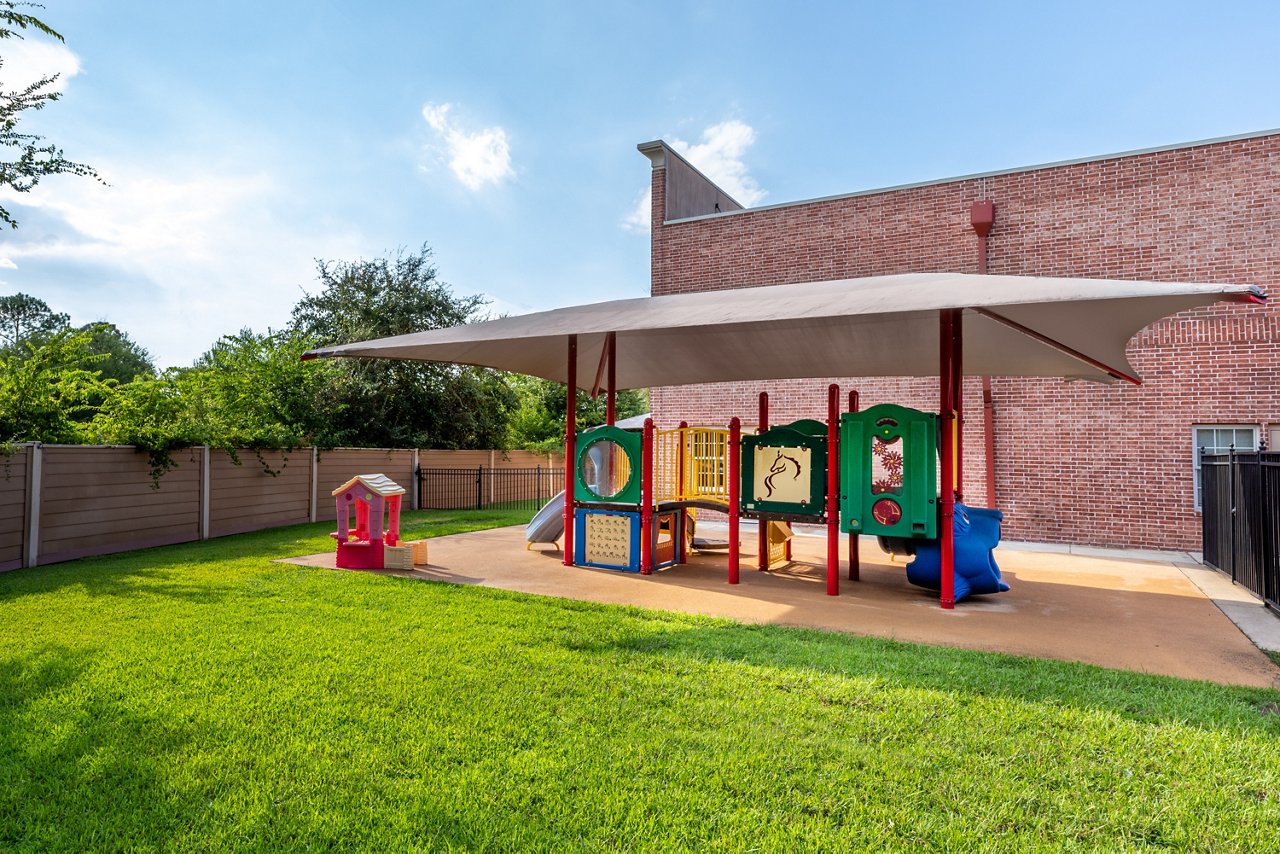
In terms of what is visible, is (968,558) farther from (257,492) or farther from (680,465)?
(257,492)

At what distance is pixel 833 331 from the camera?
7.37 m

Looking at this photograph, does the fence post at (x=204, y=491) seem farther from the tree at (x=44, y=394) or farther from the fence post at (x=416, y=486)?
the fence post at (x=416, y=486)

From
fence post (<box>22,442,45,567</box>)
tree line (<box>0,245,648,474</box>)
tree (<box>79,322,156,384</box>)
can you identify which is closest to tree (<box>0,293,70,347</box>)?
tree (<box>79,322,156,384</box>)

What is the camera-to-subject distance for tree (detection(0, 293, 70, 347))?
43.9 metres

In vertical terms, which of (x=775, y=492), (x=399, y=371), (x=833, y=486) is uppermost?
(x=399, y=371)

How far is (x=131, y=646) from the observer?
14.4 ft

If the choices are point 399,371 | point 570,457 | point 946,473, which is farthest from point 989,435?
point 399,371

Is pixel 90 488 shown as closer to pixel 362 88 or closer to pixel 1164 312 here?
pixel 362 88

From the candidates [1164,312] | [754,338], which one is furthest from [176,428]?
[1164,312]

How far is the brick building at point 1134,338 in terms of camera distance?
9.87 metres

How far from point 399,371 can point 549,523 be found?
11.5 m

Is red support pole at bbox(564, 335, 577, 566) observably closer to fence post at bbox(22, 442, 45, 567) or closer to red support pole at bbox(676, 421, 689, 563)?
red support pole at bbox(676, 421, 689, 563)

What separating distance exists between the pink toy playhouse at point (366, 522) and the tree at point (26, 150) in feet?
17.1

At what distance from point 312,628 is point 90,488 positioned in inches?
236
